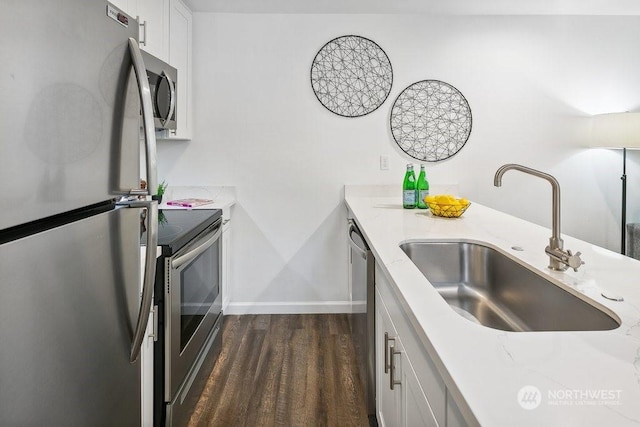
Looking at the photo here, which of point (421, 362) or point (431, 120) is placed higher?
point (431, 120)

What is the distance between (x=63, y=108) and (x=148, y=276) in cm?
→ 40

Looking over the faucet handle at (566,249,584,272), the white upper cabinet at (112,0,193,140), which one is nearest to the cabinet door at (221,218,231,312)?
the white upper cabinet at (112,0,193,140)

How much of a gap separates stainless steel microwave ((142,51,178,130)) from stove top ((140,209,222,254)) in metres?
0.47

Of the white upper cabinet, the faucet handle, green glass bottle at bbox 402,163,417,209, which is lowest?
the faucet handle

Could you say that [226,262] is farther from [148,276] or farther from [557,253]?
[557,253]

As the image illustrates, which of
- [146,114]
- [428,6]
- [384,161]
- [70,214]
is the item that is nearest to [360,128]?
[384,161]

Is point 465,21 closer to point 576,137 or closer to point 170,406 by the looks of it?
point 576,137

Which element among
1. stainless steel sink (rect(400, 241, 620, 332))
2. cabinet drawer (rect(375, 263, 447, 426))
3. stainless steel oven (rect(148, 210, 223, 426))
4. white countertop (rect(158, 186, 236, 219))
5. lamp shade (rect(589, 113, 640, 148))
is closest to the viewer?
cabinet drawer (rect(375, 263, 447, 426))

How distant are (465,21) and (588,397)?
130 inches

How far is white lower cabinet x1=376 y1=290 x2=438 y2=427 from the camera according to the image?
3.27 ft

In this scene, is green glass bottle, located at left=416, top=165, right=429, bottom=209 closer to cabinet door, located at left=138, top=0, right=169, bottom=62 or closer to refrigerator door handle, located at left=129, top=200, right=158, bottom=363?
cabinet door, located at left=138, top=0, right=169, bottom=62

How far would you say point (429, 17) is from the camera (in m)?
3.31

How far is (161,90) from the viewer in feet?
6.99

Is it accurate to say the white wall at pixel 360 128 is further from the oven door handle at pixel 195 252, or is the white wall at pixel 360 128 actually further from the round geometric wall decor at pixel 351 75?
the oven door handle at pixel 195 252
